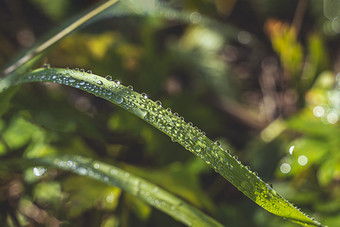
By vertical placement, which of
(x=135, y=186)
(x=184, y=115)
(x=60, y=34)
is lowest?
(x=135, y=186)

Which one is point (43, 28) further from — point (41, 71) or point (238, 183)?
point (238, 183)

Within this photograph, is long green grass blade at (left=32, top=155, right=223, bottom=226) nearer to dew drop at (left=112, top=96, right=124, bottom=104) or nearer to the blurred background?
the blurred background

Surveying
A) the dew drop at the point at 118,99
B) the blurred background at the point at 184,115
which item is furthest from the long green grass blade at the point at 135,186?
the dew drop at the point at 118,99

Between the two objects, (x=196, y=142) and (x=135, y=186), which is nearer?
(x=196, y=142)

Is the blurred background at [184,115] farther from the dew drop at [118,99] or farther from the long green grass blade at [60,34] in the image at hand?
the dew drop at [118,99]

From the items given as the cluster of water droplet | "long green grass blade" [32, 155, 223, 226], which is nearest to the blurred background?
"long green grass blade" [32, 155, 223, 226]

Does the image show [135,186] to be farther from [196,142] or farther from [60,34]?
[60,34]

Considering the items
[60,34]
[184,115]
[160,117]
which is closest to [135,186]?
[160,117]
